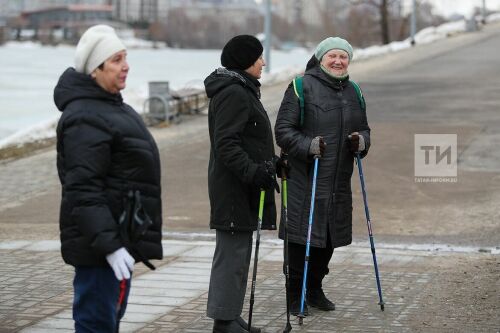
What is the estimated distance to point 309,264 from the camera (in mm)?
7035

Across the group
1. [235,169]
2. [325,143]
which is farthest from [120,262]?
[325,143]

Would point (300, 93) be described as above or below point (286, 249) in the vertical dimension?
above

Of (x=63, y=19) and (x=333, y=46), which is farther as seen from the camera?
(x=63, y=19)

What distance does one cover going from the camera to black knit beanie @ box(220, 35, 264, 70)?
609cm

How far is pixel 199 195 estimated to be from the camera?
12234mm

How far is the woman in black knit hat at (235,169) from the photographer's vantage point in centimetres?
602

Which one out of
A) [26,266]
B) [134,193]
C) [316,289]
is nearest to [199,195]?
[26,266]

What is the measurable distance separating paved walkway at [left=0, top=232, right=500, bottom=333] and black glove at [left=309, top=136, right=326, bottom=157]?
1.09m

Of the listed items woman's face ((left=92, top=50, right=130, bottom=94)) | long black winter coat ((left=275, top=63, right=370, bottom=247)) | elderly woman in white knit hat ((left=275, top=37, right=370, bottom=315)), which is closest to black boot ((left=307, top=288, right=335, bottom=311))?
elderly woman in white knit hat ((left=275, top=37, right=370, bottom=315))

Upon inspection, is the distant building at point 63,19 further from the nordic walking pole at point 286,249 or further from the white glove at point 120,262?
the white glove at point 120,262

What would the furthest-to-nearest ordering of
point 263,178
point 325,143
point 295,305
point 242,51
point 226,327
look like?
point 295,305, point 325,143, point 226,327, point 242,51, point 263,178

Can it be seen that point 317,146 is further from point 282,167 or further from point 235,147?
point 235,147

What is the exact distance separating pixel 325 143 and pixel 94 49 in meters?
2.45

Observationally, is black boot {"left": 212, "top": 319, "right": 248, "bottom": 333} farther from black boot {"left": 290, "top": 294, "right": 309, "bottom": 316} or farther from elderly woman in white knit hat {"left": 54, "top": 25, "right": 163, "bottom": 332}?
elderly woman in white knit hat {"left": 54, "top": 25, "right": 163, "bottom": 332}
